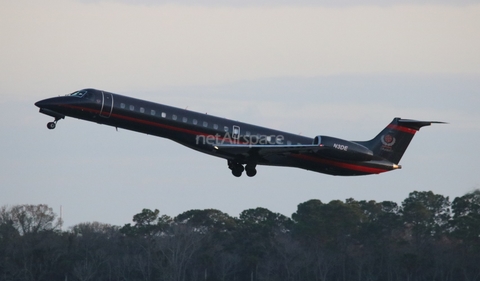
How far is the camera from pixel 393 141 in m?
49.6

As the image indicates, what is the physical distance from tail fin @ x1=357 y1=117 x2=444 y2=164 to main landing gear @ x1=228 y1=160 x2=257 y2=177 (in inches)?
249

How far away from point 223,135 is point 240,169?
2602 millimetres

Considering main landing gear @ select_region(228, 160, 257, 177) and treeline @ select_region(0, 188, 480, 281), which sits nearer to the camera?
main landing gear @ select_region(228, 160, 257, 177)

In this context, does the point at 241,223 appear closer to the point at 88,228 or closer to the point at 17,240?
the point at 88,228

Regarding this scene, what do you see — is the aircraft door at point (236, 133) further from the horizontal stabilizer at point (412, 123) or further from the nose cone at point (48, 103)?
the horizontal stabilizer at point (412, 123)

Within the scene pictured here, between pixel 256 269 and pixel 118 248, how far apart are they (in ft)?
38.1

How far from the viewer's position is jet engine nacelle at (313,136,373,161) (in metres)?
45.7

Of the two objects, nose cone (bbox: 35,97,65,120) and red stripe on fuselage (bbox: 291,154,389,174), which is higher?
nose cone (bbox: 35,97,65,120)

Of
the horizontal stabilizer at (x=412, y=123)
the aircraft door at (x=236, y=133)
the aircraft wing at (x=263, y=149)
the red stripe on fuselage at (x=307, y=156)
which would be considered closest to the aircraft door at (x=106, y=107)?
the red stripe on fuselage at (x=307, y=156)

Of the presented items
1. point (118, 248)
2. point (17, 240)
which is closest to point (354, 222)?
point (118, 248)

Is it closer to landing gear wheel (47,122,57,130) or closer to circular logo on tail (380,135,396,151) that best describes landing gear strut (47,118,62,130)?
landing gear wheel (47,122,57,130)

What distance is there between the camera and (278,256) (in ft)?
240

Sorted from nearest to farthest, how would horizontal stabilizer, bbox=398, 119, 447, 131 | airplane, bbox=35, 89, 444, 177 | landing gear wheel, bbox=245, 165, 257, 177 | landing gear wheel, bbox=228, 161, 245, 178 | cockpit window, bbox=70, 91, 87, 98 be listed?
airplane, bbox=35, 89, 444, 177, cockpit window, bbox=70, 91, 87, 98, landing gear wheel, bbox=245, 165, 257, 177, landing gear wheel, bbox=228, 161, 245, 178, horizontal stabilizer, bbox=398, 119, 447, 131

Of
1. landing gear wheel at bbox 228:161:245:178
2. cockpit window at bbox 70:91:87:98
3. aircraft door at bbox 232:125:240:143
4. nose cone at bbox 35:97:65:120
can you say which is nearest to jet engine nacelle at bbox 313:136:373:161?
aircraft door at bbox 232:125:240:143
